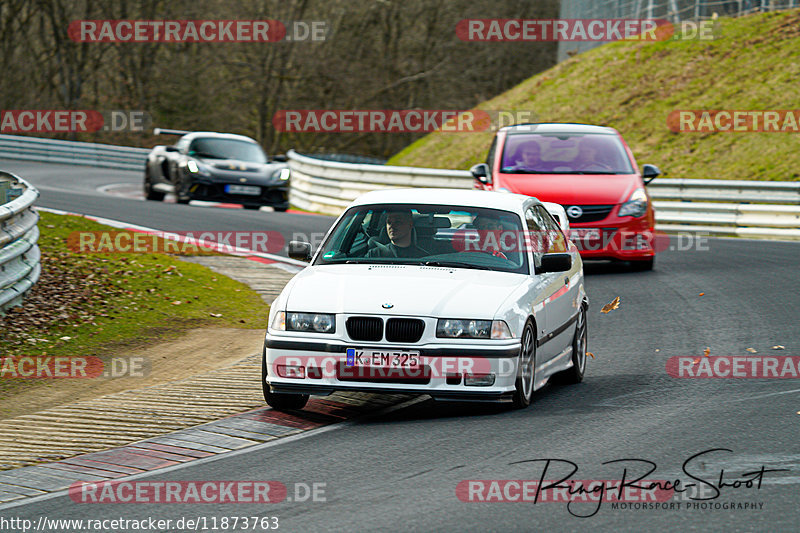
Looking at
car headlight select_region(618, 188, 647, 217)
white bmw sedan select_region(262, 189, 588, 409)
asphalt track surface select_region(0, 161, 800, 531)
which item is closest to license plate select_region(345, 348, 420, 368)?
white bmw sedan select_region(262, 189, 588, 409)

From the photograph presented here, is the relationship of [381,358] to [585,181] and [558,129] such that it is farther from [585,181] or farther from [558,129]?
[558,129]

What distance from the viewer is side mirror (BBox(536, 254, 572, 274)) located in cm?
848

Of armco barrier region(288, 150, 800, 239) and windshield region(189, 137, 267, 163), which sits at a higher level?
windshield region(189, 137, 267, 163)

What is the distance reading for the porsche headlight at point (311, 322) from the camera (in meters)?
7.59

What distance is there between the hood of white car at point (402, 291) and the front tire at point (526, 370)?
12.7 inches

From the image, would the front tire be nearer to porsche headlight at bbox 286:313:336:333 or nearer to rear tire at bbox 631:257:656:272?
porsche headlight at bbox 286:313:336:333

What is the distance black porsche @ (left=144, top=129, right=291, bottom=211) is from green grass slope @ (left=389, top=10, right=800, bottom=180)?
1060 cm

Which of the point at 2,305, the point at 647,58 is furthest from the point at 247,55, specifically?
the point at 2,305

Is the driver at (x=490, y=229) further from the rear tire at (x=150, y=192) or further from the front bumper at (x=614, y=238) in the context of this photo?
the rear tire at (x=150, y=192)

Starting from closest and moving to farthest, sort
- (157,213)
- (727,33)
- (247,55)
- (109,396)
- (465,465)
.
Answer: (465,465), (109,396), (157,213), (727,33), (247,55)

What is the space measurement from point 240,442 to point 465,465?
157 centimetres

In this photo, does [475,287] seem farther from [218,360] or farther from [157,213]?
[157,213]

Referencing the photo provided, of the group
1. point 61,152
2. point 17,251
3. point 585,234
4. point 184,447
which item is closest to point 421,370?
point 184,447

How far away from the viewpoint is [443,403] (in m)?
8.36
